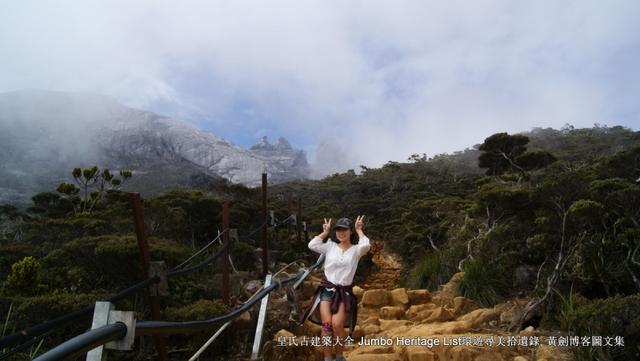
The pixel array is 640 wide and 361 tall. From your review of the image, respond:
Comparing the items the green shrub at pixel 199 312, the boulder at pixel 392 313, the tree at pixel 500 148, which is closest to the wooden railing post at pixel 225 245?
the green shrub at pixel 199 312

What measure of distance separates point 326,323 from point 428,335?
62.7 inches

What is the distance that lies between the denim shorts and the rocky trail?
0.68 metres

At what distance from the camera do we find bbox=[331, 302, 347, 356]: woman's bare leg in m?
3.94

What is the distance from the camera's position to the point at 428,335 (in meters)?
5.04

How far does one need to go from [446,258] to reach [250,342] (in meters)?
5.10

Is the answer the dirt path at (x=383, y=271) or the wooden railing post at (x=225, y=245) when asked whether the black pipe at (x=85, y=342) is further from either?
the dirt path at (x=383, y=271)

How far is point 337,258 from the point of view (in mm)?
4234

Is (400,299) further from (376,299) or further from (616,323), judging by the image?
(616,323)

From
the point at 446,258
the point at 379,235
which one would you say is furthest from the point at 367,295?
the point at 379,235

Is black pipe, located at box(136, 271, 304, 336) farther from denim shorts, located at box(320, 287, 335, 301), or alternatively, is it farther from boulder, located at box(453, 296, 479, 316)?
boulder, located at box(453, 296, 479, 316)

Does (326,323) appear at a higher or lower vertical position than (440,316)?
higher

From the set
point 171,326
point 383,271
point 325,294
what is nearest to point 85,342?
point 171,326

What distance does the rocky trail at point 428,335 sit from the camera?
171 inches

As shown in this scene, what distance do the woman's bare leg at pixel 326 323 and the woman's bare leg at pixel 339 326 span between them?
4 cm
